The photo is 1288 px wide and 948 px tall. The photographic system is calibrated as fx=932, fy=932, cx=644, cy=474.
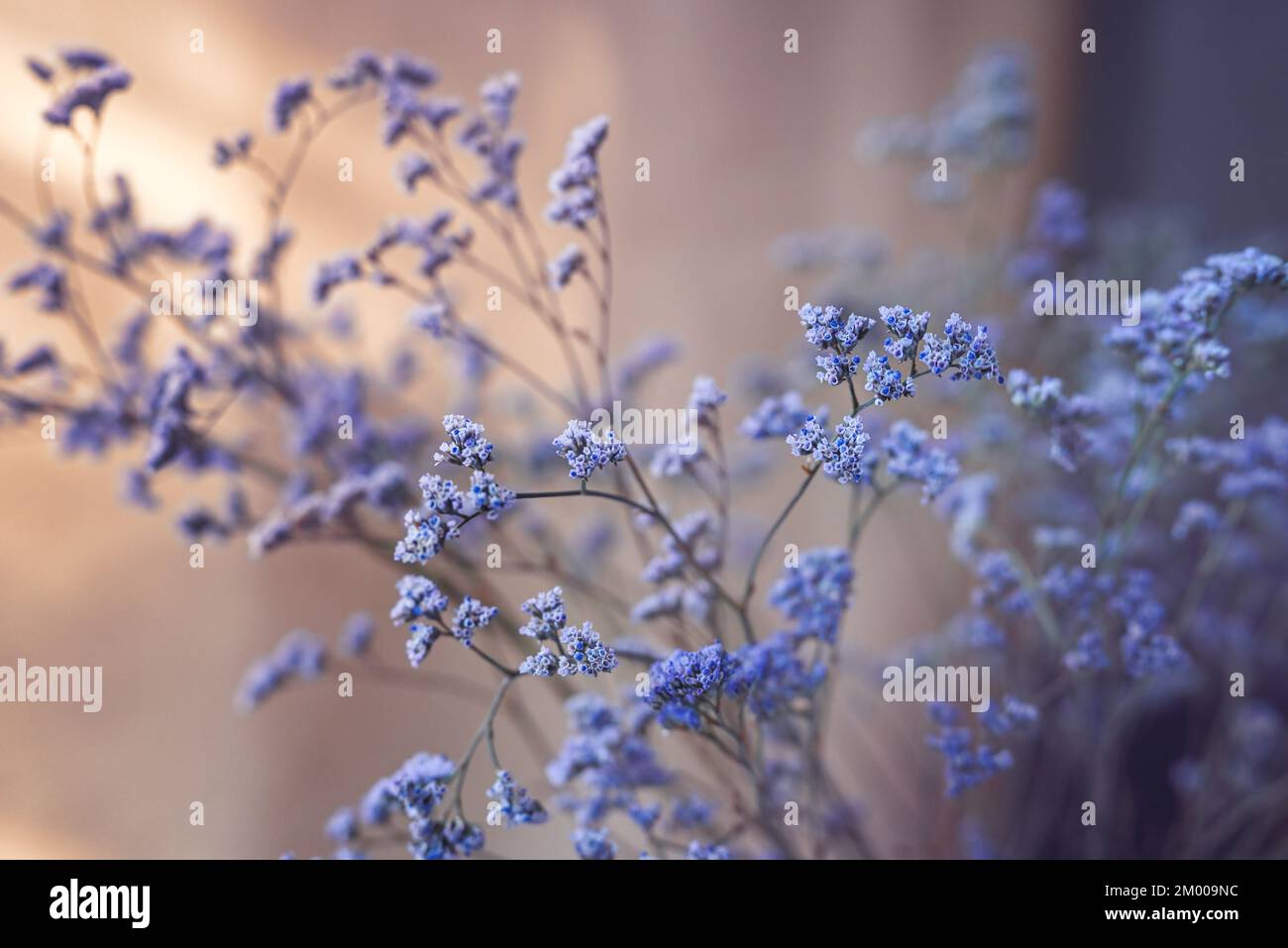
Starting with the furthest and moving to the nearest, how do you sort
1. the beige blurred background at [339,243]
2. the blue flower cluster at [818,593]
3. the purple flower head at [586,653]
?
the beige blurred background at [339,243], the blue flower cluster at [818,593], the purple flower head at [586,653]

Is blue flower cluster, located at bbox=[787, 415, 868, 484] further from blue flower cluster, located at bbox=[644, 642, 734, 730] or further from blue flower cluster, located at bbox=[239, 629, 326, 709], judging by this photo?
blue flower cluster, located at bbox=[239, 629, 326, 709]

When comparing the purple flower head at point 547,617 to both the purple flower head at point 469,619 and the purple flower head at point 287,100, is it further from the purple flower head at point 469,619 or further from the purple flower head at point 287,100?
the purple flower head at point 287,100

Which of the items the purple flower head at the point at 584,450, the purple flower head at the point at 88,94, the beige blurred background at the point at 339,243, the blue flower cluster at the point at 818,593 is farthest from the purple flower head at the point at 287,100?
the blue flower cluster at the point at 818,593

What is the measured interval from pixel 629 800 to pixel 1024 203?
47.7 inches

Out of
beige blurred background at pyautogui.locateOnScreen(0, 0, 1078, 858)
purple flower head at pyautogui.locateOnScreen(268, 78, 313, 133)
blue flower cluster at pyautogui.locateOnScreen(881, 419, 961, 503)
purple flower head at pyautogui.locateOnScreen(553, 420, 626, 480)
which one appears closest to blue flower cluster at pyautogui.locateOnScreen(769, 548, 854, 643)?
blue flower cluster at pyautogui.locateOnScreen(881, 419, 961, 503)

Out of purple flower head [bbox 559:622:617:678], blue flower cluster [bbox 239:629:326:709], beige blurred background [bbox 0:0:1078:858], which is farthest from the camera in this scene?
beige blurred background [bbox 0:0:1078:858]

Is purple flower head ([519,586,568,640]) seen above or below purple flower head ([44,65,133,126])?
below

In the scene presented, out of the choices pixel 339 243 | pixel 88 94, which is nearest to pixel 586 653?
pixel 88 94

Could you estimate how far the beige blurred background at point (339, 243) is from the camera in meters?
0.94

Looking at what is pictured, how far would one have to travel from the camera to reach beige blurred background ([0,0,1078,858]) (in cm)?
94

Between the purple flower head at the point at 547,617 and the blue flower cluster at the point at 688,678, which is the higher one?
the purple flower head at the point at 547,617

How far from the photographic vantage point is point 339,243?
1083 mm
